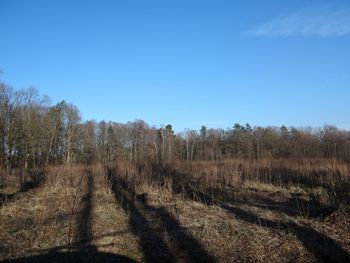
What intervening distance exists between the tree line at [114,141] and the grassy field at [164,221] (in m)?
3.56

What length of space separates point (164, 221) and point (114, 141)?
57.3 metres

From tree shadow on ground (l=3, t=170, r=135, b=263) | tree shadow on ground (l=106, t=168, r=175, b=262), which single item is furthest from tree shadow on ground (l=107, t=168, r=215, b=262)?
tree shadow on ground (l=3, t=170, r=135, b=263)

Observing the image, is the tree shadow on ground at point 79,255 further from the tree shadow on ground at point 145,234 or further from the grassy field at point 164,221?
the tree shadow on ground at point 145,234

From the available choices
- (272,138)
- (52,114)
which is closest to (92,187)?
(52,114)

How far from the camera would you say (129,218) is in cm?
761

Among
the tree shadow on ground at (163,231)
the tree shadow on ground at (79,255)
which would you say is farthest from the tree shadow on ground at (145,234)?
the tree shadow on ground at (79,255)

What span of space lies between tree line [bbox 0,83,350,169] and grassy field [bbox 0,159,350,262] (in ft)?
11.7

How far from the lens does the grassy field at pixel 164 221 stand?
5.86m

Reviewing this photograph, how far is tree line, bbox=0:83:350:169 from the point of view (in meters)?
20.8

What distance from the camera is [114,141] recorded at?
6391cm

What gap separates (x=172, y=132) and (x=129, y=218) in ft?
248

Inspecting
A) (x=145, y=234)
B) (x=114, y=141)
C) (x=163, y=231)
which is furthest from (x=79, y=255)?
(x=114, y=141)

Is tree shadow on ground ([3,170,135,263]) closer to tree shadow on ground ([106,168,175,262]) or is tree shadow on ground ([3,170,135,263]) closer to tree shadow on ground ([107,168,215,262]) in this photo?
tree shadow on ground ([106,168,175,262])

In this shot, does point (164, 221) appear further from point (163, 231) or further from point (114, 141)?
point (114, 141)
